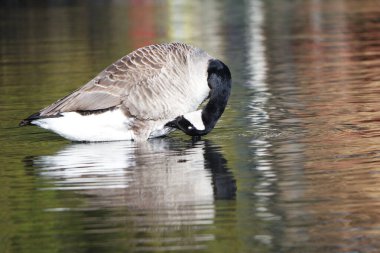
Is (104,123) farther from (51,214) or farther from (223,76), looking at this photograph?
(51,214)

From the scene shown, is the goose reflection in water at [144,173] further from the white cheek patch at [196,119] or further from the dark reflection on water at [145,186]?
the white cheek patch at [196,119]

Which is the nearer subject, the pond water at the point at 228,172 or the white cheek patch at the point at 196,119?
the pond water at the point at 228,172

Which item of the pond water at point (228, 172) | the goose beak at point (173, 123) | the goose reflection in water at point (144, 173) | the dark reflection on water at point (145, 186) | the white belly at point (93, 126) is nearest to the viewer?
the pond water at point (228, 172)

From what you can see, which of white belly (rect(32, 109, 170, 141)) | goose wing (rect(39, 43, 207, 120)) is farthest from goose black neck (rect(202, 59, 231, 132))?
white belly (rect(32, 109, 170, 141))

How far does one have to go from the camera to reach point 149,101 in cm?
1462

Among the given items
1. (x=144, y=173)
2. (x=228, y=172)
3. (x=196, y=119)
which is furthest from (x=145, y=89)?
(x=228, y=172)

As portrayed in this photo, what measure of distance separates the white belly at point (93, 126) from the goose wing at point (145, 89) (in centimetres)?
9

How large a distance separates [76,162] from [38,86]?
9.33 metres

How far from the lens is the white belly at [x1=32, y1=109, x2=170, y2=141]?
14727 mm

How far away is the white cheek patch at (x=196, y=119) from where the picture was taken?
573 inches

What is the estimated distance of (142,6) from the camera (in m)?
64.9

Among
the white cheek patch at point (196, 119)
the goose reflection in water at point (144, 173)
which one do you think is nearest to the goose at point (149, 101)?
the white cheek patch at point (196, 119)

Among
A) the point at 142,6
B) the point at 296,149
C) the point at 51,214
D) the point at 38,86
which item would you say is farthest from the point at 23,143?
the point at 142,6

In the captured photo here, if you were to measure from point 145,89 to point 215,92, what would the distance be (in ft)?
2.70
